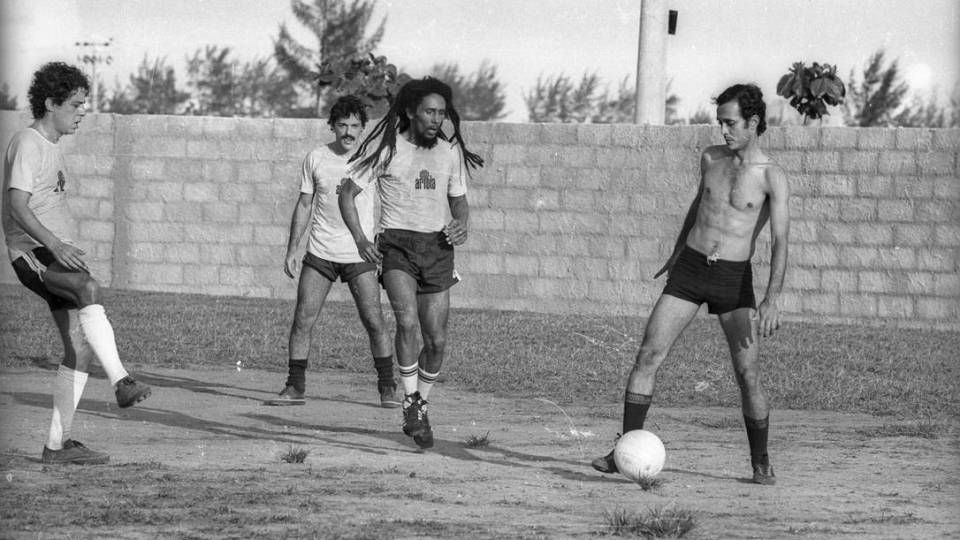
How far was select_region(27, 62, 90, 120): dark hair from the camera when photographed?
8305 millimetres

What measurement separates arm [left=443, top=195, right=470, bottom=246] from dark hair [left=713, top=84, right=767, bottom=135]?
173cm

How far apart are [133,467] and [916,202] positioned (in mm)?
11592

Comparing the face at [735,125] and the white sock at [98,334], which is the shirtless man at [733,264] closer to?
the face at [735,125]

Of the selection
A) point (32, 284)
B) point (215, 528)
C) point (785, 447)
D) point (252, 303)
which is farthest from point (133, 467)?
point (252, 303)

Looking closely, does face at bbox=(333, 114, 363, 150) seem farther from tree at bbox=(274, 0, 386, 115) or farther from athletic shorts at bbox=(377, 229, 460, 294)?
tree at bbox=(274, 0, 386, 115)

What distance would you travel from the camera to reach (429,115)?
9.05 m

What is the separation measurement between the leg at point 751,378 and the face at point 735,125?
2.86 feet

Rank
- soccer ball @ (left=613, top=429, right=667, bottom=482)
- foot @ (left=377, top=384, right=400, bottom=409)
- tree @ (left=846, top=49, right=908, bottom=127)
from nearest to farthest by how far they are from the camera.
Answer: soccer ball @ (left=613, top=429, right=667, bottom=482) → foot @ (left=377, top=384, right=400, bottom=409) → tree @ (left=846, top=49, right=908, bottom=127)

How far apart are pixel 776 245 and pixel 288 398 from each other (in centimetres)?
439

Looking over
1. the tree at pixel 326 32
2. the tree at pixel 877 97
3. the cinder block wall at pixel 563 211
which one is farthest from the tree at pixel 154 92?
the cinder block wall at pixel 563 211

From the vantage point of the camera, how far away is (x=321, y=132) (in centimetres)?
1967

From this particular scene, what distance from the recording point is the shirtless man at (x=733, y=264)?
26.5 ft

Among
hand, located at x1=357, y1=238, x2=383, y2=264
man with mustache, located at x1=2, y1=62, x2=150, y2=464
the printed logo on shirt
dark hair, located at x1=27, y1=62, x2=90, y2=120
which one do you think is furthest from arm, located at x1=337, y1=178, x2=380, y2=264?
dark hair, located at x1=27, y1=62, x2=90, y2=120

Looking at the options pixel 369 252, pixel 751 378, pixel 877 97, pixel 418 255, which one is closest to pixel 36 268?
pixel 369 252
